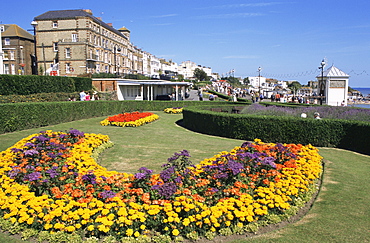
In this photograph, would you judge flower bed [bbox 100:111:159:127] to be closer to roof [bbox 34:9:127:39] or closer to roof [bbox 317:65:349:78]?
roof [bbox 317:65:349:78]

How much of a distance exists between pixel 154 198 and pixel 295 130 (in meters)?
8.90

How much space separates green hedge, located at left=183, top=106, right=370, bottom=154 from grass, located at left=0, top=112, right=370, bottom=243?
0.60m

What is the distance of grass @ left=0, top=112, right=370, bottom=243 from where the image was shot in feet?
16.4

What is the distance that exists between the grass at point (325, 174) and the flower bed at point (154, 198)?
0.39 m

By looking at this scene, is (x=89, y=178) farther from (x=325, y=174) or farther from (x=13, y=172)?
(x=325, y=174)

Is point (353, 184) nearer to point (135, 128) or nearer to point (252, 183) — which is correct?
point (252, 183)

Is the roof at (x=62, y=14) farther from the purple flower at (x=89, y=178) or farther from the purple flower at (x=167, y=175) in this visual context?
the purple flower at (x=167, y=175)

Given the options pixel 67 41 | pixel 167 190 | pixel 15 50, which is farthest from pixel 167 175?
pixel 15 50

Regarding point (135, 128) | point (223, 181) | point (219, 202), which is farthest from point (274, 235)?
point (135, 128)

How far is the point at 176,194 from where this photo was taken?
554 centimetres

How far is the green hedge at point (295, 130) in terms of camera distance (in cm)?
1186

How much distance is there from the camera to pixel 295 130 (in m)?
12.8

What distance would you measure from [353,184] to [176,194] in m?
4.52

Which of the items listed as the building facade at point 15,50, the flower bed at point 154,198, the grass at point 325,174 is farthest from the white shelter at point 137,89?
the flower bed at point 154,198
